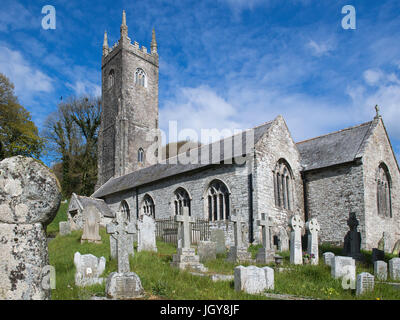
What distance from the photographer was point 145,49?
39.2 m

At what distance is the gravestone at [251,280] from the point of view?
24.5 feet

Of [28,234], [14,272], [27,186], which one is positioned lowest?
[14,272]

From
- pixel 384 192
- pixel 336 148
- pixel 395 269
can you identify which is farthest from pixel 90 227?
pixel 384 192

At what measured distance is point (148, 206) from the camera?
81.6 feet

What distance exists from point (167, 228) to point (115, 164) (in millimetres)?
16439

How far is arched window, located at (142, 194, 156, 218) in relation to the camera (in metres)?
24.4

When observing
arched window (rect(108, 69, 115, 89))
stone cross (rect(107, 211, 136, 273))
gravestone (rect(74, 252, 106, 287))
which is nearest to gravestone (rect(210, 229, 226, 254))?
gravestone (rect(74, 252, 106, 287))

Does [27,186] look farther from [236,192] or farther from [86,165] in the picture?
[86,165]

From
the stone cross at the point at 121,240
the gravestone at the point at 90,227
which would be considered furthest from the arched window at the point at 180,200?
the stone cross at the point at 121,240

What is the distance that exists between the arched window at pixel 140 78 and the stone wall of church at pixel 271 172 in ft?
68.4

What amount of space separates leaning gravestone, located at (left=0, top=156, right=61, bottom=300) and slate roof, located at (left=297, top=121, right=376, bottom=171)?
18.3 m

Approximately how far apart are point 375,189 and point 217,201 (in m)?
8.67

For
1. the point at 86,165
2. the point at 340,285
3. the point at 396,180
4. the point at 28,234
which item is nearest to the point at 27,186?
the point at 28,234
